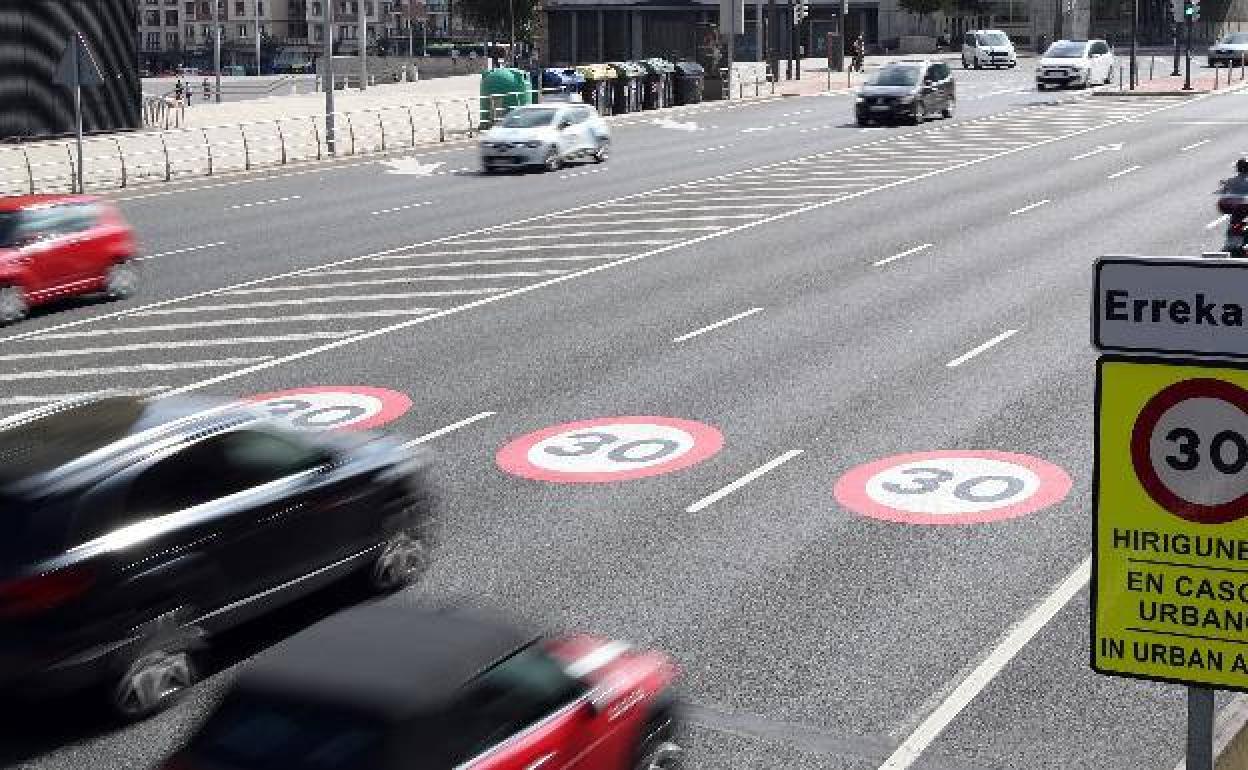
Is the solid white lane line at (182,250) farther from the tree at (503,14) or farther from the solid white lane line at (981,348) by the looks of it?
the tree at (503,14)

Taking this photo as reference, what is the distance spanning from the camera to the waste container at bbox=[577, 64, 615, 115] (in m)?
61.7

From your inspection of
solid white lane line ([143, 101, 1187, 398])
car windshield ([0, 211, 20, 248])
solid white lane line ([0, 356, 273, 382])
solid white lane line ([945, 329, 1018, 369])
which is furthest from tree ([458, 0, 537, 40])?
solid white lane line ([0, 356, 273, 382])

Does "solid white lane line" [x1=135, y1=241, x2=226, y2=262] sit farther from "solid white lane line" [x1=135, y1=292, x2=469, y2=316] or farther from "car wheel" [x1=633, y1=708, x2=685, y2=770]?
"car wheel" [x1=633, y1=708, x2=685, y2=770]

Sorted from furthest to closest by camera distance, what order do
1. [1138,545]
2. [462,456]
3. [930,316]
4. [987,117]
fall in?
[987,117] → [930,316] → [462,456] → [1138,545]

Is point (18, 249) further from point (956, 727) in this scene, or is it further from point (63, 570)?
point (956, 727)

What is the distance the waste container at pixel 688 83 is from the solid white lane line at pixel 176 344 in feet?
151

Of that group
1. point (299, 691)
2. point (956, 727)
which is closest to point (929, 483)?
point (956, 727)

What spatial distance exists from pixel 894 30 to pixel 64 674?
12246 cm

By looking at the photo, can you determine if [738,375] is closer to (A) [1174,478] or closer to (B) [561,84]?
(A) [1174,478]

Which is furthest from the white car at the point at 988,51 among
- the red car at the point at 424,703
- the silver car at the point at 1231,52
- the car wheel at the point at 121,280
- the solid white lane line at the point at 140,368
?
the red car at the point at 424,703

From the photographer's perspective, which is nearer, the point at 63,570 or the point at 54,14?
the point at 63,570

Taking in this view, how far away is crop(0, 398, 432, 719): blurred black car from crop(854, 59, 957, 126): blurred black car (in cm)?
4465

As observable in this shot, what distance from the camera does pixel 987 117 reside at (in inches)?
2302

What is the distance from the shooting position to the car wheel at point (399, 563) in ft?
41.2
